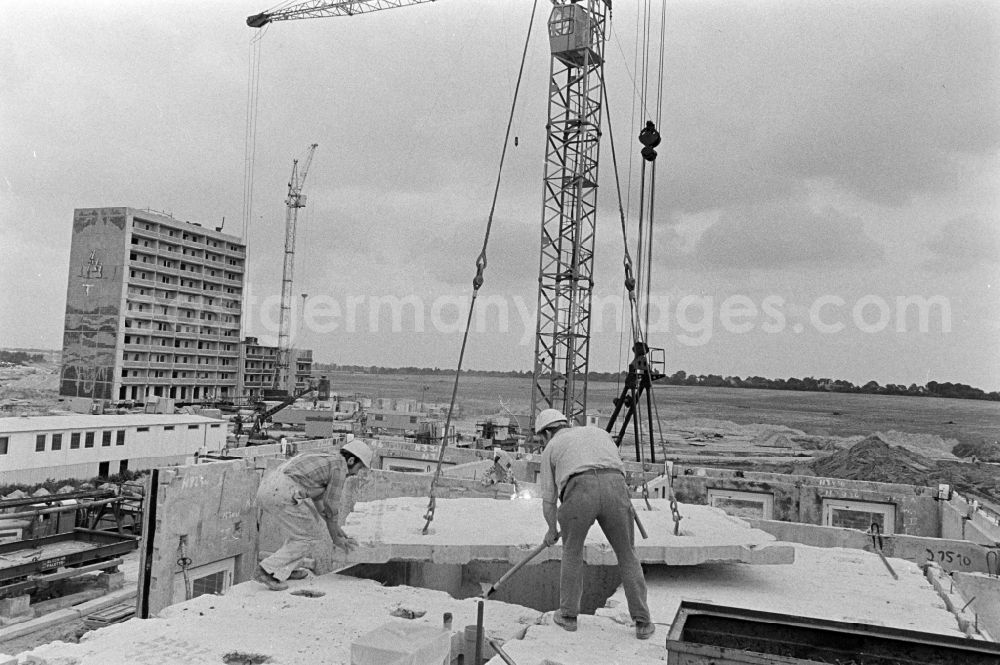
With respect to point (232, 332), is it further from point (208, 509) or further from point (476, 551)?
point (476, 551)

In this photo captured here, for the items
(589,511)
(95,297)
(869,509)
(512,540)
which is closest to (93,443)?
(512,540)

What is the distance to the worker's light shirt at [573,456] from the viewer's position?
521 cm

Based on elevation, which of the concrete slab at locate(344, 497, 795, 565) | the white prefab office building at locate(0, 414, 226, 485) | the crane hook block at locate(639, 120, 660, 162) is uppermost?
the crane hook block at locate(639, 120, 660, 162)

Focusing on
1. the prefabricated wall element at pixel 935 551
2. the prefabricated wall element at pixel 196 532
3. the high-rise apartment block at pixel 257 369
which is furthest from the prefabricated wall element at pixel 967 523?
the high-rise apartment block at pixel 257 369

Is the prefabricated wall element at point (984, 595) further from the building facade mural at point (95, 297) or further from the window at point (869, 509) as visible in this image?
the building facade mural at point (95, 297)

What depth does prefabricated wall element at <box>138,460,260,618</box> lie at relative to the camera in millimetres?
11289

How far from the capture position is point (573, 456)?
5.24 m

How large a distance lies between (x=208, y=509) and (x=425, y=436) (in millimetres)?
28224

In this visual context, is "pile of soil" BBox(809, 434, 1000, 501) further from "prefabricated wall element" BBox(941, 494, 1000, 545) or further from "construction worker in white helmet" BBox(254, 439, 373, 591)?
"construction worker in white helmet" BBox(254, 439, 373, 591)

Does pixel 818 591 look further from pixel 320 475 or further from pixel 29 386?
pixel 29 386

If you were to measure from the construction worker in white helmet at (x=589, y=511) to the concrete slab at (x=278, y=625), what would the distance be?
29.1 inches

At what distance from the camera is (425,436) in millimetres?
40375

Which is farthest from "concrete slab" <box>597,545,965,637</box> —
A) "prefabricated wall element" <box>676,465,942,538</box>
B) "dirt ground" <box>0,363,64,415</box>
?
"dirt ground" <box>0,363,64,415</box>

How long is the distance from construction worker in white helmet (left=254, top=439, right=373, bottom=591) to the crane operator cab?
22522 mm
